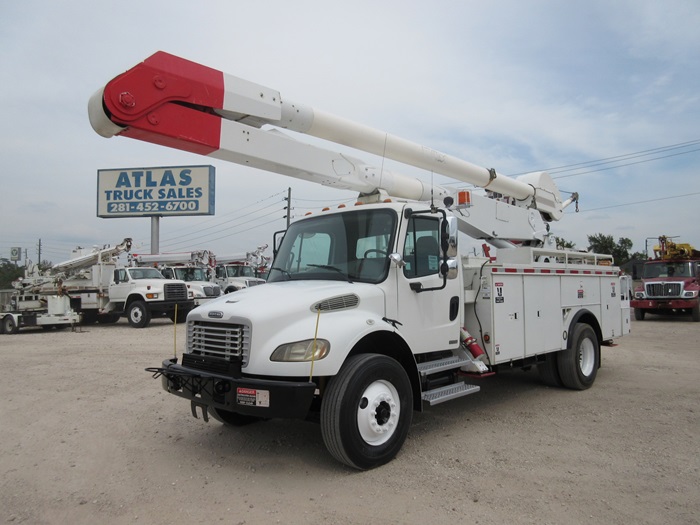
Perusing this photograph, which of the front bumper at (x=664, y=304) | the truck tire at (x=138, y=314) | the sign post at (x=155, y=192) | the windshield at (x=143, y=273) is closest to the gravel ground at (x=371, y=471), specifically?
the truck tire at (x=138, y=314)

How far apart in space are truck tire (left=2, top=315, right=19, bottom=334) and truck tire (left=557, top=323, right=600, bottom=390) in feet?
61.0

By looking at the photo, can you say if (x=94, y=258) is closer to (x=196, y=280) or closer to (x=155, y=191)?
(x=196, y=280)

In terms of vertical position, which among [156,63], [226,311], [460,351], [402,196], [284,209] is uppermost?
[284,209]

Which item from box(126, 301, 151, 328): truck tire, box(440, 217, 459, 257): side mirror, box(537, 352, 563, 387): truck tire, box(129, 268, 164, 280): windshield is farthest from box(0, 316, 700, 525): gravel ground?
box(129, 268, 164, 280): windshield

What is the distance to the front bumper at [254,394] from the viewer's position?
12.8 ft

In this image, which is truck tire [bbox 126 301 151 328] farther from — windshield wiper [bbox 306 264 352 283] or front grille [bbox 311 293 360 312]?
front grille [bbox 311 293 360 312]

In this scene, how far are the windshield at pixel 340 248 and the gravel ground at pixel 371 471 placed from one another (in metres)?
1.72

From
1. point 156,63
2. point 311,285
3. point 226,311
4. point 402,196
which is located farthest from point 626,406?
point 156,63

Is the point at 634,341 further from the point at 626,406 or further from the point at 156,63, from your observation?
the point at 156,63

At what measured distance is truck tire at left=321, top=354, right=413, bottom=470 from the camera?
162 inches

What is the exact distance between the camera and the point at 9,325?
18.3 meters

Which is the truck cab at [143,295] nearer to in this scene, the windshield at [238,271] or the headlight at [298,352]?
the windshield at [238,271]

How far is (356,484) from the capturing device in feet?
13.4

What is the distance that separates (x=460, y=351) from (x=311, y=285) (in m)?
2.04
